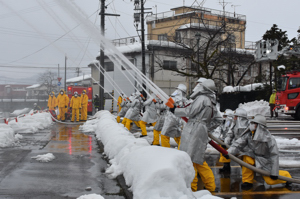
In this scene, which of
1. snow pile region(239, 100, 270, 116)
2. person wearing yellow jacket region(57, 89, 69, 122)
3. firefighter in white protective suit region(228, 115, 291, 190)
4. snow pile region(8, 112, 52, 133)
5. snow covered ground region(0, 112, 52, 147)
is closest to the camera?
firefighter in white protective suit region(228, 115, 291, 190)

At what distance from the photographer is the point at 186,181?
455cm

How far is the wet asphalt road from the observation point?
559 cm

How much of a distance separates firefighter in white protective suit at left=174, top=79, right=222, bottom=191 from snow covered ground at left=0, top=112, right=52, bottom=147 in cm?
650

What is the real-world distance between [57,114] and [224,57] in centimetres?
1386

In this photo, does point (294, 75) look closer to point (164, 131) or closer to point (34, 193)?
point (164, 131)

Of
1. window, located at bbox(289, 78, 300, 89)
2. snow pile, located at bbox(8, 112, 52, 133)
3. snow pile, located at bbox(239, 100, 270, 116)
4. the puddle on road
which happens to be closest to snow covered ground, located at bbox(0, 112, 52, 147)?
snow pile, located at bbox(8, 112, 52, 133)

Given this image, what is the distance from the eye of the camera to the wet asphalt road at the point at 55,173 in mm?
5590

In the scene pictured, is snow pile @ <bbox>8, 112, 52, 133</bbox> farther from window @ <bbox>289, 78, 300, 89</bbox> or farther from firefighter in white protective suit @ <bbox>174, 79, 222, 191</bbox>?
window @ <bbox>289, 78, 300, 89</bbox>

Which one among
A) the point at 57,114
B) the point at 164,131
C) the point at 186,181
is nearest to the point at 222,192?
the point at 186,181

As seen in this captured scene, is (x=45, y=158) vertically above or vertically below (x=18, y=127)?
below

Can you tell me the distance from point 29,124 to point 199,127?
36.2 ft

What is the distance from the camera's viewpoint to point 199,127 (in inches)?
218

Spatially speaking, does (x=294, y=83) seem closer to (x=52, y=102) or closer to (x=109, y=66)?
(x=52, y=102)

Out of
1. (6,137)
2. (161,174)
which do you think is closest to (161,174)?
(161,174)
